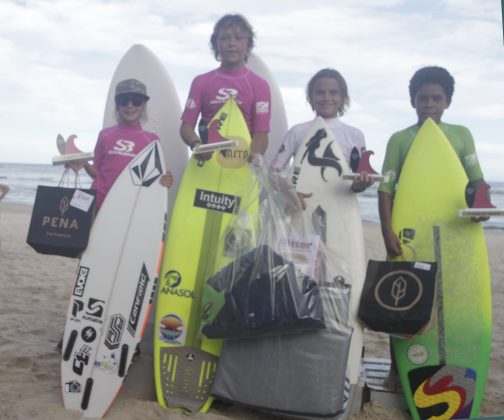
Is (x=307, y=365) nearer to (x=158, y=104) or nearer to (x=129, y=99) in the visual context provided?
(x=129, y=99)

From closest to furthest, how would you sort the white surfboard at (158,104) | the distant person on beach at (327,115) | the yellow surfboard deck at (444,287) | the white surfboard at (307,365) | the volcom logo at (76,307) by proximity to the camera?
the white surfboard at (307,365)
the yellow surfboard deck at (444,287)
the volcom logo at (76,307)
the distant person on beach at (327,115)
the white surfboard at (158,104)

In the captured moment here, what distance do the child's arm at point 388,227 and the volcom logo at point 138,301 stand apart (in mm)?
1174

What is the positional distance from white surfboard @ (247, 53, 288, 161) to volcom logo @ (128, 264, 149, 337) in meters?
1.24

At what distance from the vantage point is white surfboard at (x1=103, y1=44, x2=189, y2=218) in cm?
375

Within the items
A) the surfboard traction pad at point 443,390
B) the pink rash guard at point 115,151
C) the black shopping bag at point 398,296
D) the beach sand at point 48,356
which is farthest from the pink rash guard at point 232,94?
the surfboard traction pad at point 443,390

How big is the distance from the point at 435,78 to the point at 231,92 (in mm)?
1038

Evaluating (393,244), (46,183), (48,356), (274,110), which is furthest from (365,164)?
(46,183)

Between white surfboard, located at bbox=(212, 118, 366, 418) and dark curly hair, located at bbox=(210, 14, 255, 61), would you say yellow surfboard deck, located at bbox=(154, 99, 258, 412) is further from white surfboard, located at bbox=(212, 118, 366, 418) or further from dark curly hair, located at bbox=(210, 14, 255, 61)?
dark curly hair, located at bbox=(210, 14, 255, 61)

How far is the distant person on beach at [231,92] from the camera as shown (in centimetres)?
311

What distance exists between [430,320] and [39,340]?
2357 millimetres

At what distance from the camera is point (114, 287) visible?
287 centimetres

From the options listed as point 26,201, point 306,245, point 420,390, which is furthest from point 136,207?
point 26,201

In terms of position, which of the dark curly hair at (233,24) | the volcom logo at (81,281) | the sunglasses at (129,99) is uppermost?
the dark curly hair at (233,24)

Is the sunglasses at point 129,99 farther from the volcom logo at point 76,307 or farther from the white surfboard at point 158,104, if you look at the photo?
the volcom logo at point 76,307
